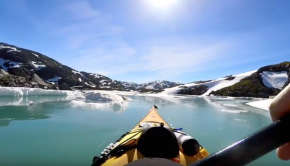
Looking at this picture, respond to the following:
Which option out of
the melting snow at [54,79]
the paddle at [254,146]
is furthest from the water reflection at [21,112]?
the melting snow at [54,79]

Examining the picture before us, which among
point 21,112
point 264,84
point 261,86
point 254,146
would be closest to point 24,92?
point 21,112

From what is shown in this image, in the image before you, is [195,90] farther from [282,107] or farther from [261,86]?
[282,107]

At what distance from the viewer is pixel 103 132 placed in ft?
28.3

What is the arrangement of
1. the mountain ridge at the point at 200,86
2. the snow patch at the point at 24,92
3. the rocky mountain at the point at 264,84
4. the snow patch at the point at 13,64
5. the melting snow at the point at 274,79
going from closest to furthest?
1. the snow patch at the point at 24,92
2. the mountain ridge at the point at 200,86
3. the rocky mountain at the point at 264,84
4. the melting snow at the point at 274,79
5. the snow patch at the point at 13,64

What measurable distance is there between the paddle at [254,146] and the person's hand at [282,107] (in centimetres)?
3

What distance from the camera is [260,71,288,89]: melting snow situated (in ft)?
227

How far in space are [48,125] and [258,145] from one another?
10.7 metres

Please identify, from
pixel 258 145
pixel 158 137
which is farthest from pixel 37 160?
pixel 258 145

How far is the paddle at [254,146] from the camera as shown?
639 millimetres

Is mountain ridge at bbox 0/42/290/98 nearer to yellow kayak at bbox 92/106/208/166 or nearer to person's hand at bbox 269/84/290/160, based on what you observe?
yellow kayak at bbox 92/106/208/166

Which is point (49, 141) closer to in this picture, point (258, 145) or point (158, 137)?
point (158, 137)

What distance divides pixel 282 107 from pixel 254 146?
179 mm

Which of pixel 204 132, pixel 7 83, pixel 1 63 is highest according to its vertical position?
pixel 1 63

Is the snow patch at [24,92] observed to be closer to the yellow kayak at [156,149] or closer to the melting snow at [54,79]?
the yellow kayak at [156,149]
